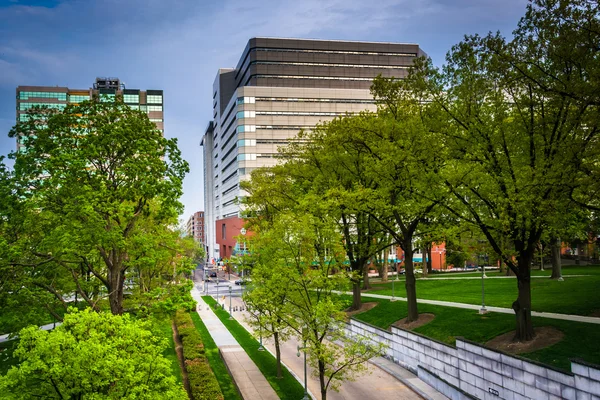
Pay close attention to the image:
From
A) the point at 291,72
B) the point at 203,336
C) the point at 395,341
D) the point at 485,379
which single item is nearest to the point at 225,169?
the point at 291,72

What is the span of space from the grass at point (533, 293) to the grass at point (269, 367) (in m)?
14.3

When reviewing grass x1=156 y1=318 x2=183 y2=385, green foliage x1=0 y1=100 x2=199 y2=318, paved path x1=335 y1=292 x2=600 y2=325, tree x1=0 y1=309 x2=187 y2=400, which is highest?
green foliage x1=0 y1=100 x2=199 y2=318

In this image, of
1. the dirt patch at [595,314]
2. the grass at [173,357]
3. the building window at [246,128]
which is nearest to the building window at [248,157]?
the building window at [246,128]

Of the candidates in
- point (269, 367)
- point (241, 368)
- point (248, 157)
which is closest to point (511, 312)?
point (269, 367)

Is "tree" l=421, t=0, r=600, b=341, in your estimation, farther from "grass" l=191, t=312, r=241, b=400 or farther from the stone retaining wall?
"grass" l=191, t=312, r=241, b=400

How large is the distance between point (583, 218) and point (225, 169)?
3941 inches

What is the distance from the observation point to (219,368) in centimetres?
3116

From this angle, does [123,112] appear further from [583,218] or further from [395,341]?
[583,218]

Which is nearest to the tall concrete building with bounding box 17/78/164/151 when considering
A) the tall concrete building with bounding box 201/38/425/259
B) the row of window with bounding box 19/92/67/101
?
the row of window with bounding box 19/92/67/101

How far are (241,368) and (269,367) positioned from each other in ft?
6.08

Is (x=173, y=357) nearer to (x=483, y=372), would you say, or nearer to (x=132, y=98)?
(x=483, y=372)

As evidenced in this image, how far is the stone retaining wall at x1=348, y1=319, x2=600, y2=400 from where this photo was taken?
16.3m

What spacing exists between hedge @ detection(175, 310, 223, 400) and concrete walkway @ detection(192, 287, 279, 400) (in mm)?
1689

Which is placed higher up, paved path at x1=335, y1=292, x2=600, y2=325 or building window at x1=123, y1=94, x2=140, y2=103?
building window at x1=123, y1=94, x2=140, y2=103
